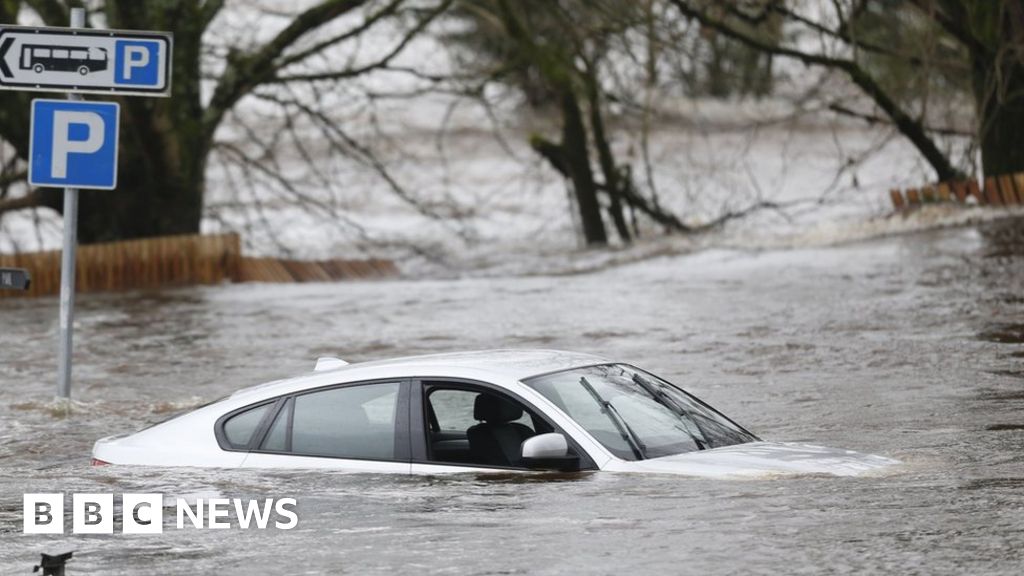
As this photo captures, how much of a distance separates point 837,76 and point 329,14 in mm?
18463

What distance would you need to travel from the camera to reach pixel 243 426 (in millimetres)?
8828

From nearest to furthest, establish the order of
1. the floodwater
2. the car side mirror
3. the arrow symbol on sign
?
the floodwater < the car side mirror < the arrow symbol on sign

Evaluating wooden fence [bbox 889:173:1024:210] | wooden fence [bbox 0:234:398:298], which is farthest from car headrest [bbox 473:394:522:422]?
wooden fence [bbox 889:173:1024:210]

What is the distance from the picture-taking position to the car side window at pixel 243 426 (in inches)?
346

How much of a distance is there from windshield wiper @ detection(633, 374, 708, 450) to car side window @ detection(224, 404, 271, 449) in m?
1.94

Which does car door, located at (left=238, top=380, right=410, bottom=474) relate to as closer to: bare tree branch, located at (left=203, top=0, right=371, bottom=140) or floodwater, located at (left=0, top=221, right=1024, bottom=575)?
floodwater, located at (left=0, top=221, right=1024, bottom=575)

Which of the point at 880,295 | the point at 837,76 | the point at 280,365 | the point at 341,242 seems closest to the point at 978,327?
the point at 880,295

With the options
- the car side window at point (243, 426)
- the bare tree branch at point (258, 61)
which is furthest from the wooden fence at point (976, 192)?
the car side window at point (243, 426)

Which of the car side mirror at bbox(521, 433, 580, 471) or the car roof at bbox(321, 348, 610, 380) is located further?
the car roof at bbox(321, 348, 610, 380)

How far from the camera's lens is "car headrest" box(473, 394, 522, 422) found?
27.3ft

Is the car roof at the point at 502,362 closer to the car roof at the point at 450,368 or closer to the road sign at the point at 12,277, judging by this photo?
the car roof at the point at 450,368

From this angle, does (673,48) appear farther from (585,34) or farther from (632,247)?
(632,247)

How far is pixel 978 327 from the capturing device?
18.2 metres

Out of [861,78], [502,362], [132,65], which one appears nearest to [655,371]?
[132,65]
